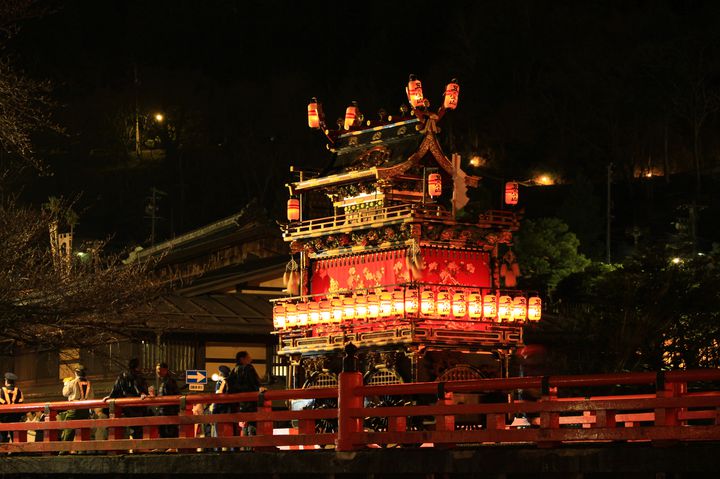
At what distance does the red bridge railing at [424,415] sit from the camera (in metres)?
13.3

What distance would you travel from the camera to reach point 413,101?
88.5 ft

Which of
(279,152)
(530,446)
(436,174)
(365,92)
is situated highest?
(365,92)

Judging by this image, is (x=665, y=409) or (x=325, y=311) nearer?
(x=665, y=409)

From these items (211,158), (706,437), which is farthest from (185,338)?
(211,158)

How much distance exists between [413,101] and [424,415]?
1280 centimetres

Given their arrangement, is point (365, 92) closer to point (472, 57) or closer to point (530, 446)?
point (472, 57)

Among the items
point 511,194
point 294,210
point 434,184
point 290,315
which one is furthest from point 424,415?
point 511,194

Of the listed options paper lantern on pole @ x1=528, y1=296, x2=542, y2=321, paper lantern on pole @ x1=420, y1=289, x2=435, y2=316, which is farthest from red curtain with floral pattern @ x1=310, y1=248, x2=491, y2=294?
paper lantern on pole @ x1=528, y1=296, x2=542, y2=321

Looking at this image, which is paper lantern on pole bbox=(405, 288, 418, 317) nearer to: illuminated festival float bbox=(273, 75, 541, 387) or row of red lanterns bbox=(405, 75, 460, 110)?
illuminated festival float bbox=(273, 75, 541, 387)

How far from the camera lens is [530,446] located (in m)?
14.6

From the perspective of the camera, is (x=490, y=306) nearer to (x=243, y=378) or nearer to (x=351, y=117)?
(x=351, y=117)

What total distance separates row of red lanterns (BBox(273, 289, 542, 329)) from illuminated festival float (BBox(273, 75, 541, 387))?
0.03m

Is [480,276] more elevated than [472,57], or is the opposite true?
[472,57]

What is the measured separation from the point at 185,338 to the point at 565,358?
38.4ft
